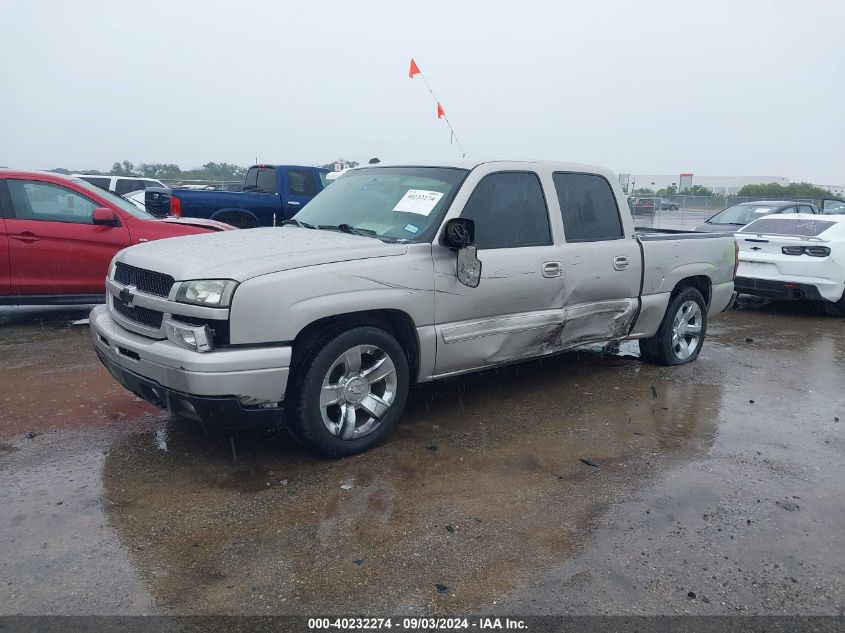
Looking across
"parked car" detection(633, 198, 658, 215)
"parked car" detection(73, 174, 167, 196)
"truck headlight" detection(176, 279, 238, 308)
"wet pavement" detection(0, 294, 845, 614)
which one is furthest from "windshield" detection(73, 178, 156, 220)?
"parked car" detection(633, 198, 658, 215)

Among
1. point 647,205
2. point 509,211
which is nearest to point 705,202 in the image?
point 647,205

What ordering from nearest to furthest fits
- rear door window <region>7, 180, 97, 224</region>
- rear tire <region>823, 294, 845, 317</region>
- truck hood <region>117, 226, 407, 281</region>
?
1. truck hood <region>117, 226, 407, 281</region>
2. rear door window <region>7, 180, 97, 224</region>
3. rear tire <region>823, 294, 845, 317</region>

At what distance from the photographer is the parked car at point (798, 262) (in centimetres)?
934

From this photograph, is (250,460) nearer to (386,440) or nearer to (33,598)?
(386,440)

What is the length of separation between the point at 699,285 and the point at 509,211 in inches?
110

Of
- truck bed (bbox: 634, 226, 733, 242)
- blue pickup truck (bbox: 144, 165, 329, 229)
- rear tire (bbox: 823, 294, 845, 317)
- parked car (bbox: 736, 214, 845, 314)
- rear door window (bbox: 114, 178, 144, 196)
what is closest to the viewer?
truck bed (bbox: 634, 226, 733, 242)

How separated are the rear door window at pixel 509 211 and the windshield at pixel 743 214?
1026cm

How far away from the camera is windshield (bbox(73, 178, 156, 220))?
7828mm

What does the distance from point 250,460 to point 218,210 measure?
29.2 ft

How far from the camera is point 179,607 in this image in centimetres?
273

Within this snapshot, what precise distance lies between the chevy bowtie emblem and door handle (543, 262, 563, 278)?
8.87 feet

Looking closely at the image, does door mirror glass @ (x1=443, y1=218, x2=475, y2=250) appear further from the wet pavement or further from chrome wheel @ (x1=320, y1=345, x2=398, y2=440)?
the wet pavement

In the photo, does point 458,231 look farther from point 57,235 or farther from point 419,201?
point 57,235

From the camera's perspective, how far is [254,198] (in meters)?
12.9
